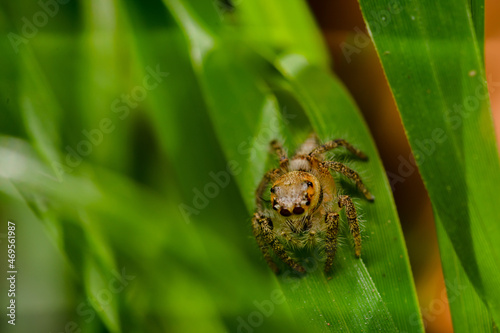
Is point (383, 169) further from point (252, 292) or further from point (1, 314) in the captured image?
point (1, 314)

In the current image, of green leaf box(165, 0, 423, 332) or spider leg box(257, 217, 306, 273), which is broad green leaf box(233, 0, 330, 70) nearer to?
green leaf box(165, 0, 423, 332)

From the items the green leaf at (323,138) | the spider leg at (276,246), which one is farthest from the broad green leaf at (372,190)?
the spider leg at (276,246)

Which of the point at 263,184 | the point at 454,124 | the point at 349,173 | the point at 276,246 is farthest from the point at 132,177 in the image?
the point at 454,124

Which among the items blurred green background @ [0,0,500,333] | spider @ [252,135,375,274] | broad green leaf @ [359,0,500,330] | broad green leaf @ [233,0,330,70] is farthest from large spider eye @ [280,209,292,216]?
broad green leaf @ [233,0,330,70]

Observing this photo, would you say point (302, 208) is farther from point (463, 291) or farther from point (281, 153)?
point (463, 291)

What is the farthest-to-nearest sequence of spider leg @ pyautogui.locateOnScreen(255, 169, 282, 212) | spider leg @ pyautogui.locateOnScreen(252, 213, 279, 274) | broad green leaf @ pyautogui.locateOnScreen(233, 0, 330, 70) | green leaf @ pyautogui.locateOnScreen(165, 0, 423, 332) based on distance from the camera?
1. broad green leaf @ pyautogui.locateOnScreen(233, 0, 330, 70)
2. spider leg @ pyautogui.locateOnScreen(255, 169, 282, 212)
3. spider leg @ pyautogui.locateOnScreen(252, 213, 279, 274)
4. green leaf @ pyautogui.locateOnScreen(165, 0, 423, 332)

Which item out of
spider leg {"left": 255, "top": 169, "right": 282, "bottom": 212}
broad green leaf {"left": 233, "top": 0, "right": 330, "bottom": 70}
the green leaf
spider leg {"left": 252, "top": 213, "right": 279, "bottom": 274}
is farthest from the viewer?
broad green leaf {"left": 233, "top": 0, "right": 330, "bottom": 70}

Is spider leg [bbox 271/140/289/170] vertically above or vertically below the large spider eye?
above

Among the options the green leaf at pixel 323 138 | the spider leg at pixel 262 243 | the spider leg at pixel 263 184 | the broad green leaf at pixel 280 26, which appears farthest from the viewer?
the broad green leaf at pixel 280 26

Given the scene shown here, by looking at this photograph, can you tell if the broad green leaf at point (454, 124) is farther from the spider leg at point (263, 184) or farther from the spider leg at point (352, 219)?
the spider leg at point (263, 184)
